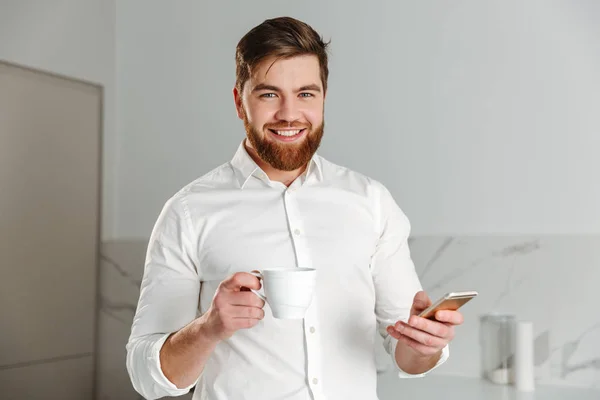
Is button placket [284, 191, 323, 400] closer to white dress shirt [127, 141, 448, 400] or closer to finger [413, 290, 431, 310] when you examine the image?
white dress shirt [127, 141, 448, 400]

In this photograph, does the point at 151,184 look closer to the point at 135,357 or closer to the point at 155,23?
the point at 155,23

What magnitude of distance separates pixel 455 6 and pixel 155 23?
125 cm

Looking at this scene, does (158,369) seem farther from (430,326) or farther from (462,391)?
(462,391)

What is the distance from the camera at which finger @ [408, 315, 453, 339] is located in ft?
3.90

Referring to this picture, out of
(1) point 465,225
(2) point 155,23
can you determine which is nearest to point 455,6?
(1) point 465,225

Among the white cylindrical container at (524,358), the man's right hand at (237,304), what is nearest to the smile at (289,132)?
the man's right hand at (237,304)

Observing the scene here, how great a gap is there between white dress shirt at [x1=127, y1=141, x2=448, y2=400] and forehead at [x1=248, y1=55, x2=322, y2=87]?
18cm

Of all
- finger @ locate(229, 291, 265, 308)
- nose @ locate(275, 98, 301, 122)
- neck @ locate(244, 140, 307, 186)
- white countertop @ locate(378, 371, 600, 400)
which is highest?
nose @ locate(275, 98, 301, 122)

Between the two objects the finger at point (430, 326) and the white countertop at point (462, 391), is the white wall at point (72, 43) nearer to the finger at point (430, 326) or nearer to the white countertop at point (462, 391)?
→ the white countertop at point (462, 391)

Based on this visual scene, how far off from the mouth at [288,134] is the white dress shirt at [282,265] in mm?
109

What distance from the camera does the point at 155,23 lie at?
311 cm

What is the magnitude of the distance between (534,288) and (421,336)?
1.37 meters

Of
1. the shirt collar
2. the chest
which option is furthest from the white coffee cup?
the shirt collar

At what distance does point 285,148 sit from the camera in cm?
143
